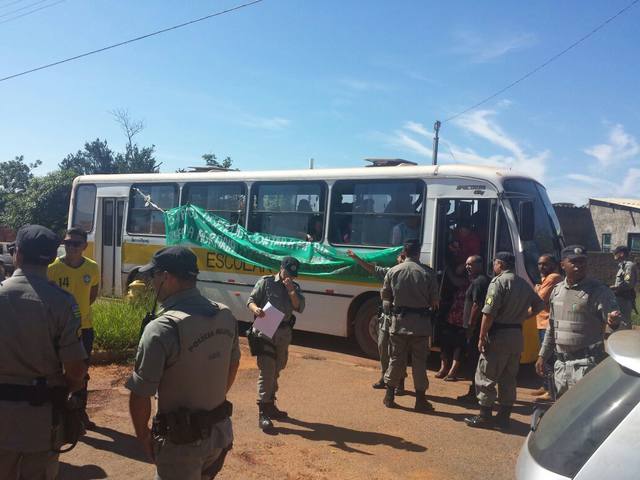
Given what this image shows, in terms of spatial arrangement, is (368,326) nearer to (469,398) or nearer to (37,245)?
(469,398)

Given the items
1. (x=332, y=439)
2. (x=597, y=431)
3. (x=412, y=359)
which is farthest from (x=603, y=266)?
(x=597, y=431)

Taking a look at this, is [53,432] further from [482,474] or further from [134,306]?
[134,306]

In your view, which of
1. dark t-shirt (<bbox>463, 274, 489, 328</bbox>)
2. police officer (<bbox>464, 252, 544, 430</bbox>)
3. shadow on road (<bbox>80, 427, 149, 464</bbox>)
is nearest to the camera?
shadow on road (<bbox>80, 427, 149, 464</bbox>)

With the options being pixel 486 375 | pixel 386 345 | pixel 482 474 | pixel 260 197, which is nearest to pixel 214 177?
pixel 260 197

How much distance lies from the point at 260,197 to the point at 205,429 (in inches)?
291

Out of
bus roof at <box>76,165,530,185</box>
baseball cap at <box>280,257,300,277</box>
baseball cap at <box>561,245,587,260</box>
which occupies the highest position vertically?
bus roof at <box>76,165,530,185</box>

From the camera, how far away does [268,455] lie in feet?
15.9

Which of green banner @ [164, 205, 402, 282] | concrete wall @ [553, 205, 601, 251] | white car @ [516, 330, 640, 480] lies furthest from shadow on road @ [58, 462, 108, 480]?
concrete wall @ [553, 205, 601, 251]

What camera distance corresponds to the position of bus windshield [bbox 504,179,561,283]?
25.1 ft

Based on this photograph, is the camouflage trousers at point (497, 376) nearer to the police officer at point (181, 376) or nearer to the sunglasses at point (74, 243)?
the police officer at point (181, 376)

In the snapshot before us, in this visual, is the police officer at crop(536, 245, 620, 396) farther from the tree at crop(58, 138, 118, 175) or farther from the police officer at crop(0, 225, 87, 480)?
the tree at crop(58, 138, 118, 175)

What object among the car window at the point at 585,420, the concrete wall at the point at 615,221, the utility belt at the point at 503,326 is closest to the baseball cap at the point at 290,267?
the utility belt at the point at 503,326

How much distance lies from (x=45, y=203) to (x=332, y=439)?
1000 inches

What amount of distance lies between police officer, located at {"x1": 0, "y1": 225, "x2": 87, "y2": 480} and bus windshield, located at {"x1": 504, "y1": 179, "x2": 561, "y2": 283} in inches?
244
